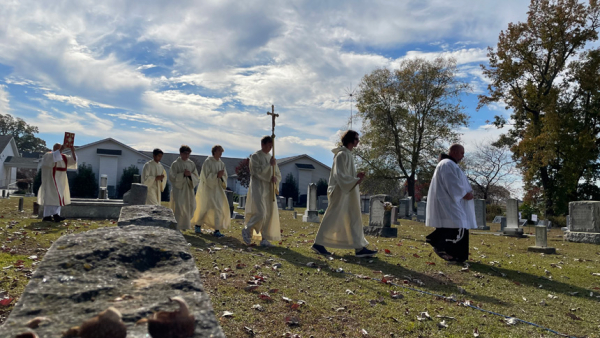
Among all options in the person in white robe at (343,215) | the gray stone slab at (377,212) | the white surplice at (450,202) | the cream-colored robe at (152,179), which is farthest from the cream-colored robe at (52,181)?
the white surplice at (450,202)

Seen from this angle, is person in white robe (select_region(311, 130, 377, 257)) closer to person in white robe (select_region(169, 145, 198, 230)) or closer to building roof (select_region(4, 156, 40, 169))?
person in white robe (select_region(169, 145, 198, 230))

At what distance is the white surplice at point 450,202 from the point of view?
298 inches

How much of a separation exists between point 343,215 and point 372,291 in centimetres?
263

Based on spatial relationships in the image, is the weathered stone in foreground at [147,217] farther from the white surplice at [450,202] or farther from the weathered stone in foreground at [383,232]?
the weathered stone in foreground at [383,232]

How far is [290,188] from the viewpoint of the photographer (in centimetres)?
5034

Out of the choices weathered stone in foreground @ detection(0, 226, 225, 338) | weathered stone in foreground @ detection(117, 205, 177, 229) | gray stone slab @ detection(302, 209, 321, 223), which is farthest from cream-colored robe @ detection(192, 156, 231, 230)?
weathered stone in foreground @ detection(0, 226, 225, 338)

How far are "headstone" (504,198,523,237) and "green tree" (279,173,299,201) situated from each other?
35.0 metres

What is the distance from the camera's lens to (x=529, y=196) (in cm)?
2761

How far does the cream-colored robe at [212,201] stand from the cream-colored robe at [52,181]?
412cm

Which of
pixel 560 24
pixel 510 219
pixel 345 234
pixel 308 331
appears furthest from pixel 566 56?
pixel 308 331

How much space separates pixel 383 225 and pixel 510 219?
5735 millimetres

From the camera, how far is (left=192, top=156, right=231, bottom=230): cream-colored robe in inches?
429

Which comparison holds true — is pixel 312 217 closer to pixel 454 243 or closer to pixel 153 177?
pixel 153 177

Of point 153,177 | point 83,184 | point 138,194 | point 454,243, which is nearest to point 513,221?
point 454,243
